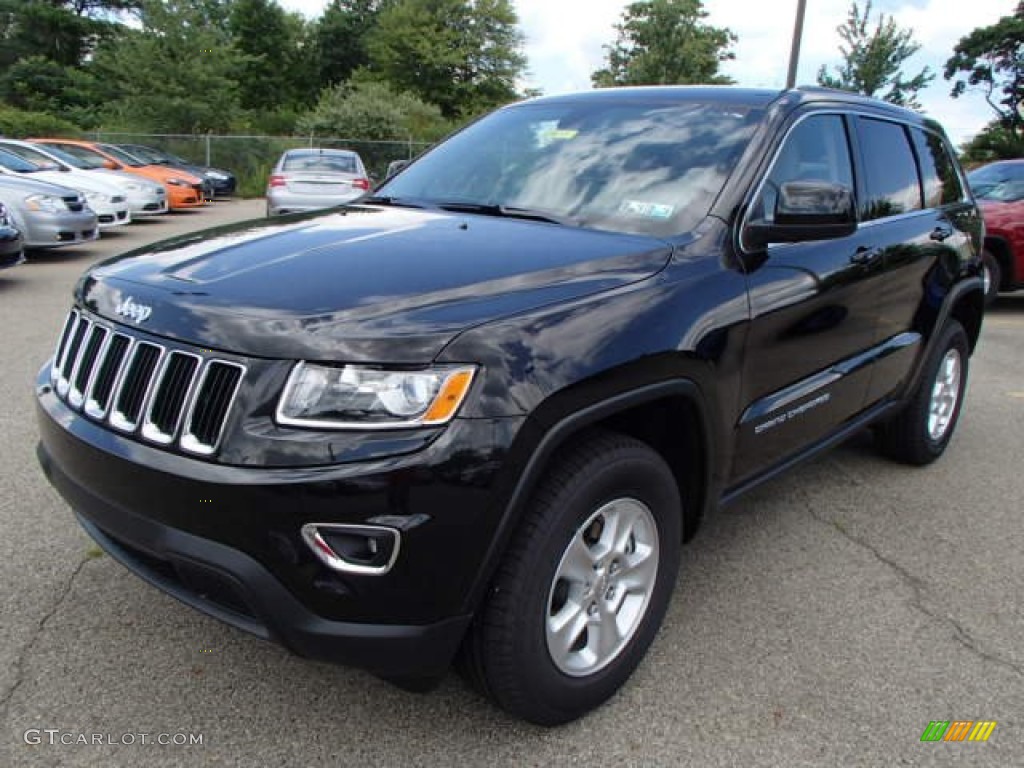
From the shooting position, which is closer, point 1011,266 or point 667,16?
point 1011,266

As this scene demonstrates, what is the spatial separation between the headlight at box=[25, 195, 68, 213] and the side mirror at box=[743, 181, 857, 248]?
9917mm

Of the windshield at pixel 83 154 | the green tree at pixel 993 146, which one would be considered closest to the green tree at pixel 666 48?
the green tree at pixel 993 146

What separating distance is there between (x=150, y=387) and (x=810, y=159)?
99.2 inches

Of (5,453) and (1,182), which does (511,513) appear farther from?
(1,182)

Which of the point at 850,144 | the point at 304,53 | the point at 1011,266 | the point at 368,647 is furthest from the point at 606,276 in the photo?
the point at 304,53

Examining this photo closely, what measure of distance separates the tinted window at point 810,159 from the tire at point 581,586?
3.58 feet

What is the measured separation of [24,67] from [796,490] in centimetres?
4988

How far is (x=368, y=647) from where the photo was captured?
1.94 m

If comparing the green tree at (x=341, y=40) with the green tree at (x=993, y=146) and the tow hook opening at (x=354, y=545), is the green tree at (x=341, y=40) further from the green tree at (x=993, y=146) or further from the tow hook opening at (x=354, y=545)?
the tow hook opening at (x=354, y=545)

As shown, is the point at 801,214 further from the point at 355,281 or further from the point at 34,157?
the point at 34,157

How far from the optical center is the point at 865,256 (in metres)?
3.43

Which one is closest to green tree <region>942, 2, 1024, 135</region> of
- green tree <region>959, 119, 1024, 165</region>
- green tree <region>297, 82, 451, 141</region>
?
green tree <region>959, 119, 1024, 165</region>

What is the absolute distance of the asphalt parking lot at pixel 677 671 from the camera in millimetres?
2287

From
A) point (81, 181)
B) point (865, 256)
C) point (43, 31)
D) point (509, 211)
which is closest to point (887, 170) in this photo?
point (865, 256)
